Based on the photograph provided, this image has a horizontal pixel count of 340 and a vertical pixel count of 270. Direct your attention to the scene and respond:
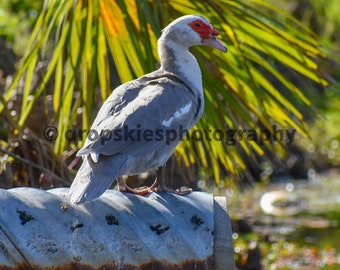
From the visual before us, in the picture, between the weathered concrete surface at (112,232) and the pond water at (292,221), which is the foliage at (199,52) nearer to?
the weathered concrete surface at (112,232)

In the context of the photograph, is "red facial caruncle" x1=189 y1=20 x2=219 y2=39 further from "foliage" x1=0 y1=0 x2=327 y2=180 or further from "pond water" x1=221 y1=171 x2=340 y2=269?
"pond water" x1=221 y1=171 x2=340 y2=269

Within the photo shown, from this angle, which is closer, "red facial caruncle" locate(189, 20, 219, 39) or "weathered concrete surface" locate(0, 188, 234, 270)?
"weathered concrete surface" locate(0, 188, 234, 270)

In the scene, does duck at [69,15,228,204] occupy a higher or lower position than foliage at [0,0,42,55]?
higher

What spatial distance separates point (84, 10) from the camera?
15.4 feet

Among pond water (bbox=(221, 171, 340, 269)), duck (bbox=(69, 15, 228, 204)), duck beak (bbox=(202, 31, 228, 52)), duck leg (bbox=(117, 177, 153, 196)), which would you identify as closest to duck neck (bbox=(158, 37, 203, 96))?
duck (bbox=(69, 15, 228, 204))

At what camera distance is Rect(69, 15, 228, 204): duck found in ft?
12.1

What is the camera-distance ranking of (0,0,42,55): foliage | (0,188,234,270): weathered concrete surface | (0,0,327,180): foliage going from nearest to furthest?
(0,188,234,270): weathered concrete surface → (0,0,327,180): foliage → (0,0,42,55): foliage

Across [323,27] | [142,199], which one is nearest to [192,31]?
[142,199]

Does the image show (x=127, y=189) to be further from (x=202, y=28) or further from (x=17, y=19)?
(x=17, y=19)

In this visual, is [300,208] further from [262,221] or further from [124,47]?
[124,47]

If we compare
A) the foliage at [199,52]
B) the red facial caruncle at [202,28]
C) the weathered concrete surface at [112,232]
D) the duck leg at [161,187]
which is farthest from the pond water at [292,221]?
the weathered concrete surface at [112,232]

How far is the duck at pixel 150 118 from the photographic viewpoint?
3697 millimetres

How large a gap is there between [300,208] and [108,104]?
5.16 metres

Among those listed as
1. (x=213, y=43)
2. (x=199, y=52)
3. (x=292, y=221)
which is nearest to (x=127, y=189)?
(x=213, y=43)
